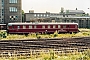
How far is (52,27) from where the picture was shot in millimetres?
38031

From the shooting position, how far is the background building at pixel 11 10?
172ft

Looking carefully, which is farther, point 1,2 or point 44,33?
point 1,2

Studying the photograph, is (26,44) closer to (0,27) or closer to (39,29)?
(39,29)

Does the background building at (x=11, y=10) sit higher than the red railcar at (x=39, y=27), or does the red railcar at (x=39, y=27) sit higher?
the background building at (x=11, y=10)

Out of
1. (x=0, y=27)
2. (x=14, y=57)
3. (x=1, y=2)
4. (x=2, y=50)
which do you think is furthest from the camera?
(x=1, y=2)

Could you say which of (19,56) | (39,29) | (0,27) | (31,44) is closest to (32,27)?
(39,29)

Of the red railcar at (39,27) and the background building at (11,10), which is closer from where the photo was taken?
the red railcar at (39,27)

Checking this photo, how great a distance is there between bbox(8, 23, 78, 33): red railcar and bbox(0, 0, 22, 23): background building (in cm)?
1593

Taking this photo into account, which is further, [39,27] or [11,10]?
[11,10]

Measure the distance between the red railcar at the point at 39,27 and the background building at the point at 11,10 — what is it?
15.9m

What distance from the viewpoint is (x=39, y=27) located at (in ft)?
124

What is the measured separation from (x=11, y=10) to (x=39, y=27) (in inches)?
681

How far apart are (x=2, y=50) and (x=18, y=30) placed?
59.9 feet

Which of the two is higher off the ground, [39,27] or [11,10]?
[11,10]
